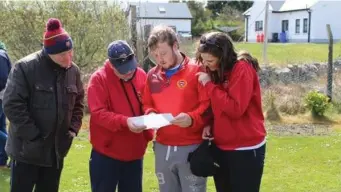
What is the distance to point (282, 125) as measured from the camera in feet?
32.0

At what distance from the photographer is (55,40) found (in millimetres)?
3682

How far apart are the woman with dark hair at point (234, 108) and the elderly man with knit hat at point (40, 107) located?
1106 millimetres

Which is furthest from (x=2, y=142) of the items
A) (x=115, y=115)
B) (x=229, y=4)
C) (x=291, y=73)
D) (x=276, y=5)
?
(x=229, y=4)

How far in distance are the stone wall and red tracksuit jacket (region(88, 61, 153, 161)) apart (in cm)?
925

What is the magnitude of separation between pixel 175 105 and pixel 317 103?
737 centimetres

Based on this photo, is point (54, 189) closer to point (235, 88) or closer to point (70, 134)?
point (70, 134)

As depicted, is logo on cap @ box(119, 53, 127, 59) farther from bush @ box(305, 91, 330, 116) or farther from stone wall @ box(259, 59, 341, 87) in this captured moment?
stone wall @ box(259, 59, 341, 87)

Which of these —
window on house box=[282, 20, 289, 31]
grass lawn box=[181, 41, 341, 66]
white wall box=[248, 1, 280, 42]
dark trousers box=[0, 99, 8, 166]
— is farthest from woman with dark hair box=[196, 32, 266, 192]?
white wall box=[248, 1, 280, 42]

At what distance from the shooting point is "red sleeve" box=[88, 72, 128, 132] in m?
3.53

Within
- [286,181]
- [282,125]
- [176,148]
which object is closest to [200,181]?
[176,148]

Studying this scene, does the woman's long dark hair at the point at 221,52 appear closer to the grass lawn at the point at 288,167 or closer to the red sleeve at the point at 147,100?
the red sleeve at the point at 147,100

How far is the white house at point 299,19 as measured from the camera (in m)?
43.0

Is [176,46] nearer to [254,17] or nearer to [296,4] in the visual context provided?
[296,4]

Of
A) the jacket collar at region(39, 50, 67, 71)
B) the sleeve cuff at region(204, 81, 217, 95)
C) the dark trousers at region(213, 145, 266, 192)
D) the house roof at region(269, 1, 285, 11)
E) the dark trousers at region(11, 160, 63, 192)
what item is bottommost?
the dark trousers at region(11, 160, 63, 192)
